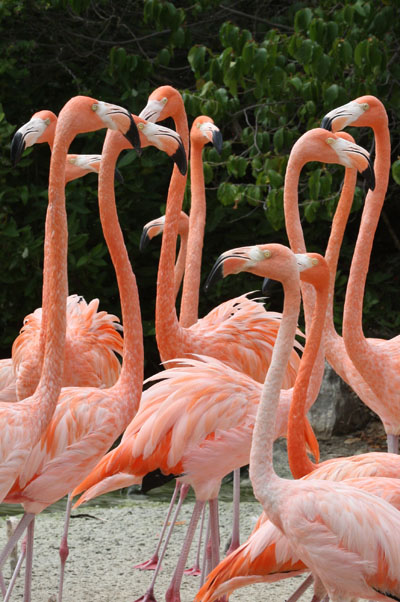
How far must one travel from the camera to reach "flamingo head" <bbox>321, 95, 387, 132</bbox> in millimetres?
4285

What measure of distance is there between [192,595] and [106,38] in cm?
521

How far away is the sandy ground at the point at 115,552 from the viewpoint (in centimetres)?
421

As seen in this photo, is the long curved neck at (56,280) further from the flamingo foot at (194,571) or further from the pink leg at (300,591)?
the flamingo foot at (194,571)

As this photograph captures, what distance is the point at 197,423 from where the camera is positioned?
3.63 metres

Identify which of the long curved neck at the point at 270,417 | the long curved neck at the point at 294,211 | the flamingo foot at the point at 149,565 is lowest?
the flamingo foot at the point at 149,565

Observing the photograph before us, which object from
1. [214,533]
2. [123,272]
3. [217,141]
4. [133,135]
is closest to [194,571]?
[214,533]

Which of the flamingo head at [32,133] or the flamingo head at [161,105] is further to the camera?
the flamingo head at [161,105]

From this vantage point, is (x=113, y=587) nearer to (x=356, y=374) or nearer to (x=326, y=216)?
(x=356, y=374)

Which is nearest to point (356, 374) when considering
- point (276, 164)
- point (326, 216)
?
point (276, 164)

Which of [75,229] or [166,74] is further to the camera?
[166,74]

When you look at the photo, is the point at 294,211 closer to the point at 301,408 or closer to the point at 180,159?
the point at 180,159

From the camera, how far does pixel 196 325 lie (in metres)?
4.51

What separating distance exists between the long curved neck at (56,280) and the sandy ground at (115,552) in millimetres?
1042

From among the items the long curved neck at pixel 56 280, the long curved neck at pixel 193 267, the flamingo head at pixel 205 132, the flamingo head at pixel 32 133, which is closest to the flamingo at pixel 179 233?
the long curved neck at pixel 193 267
